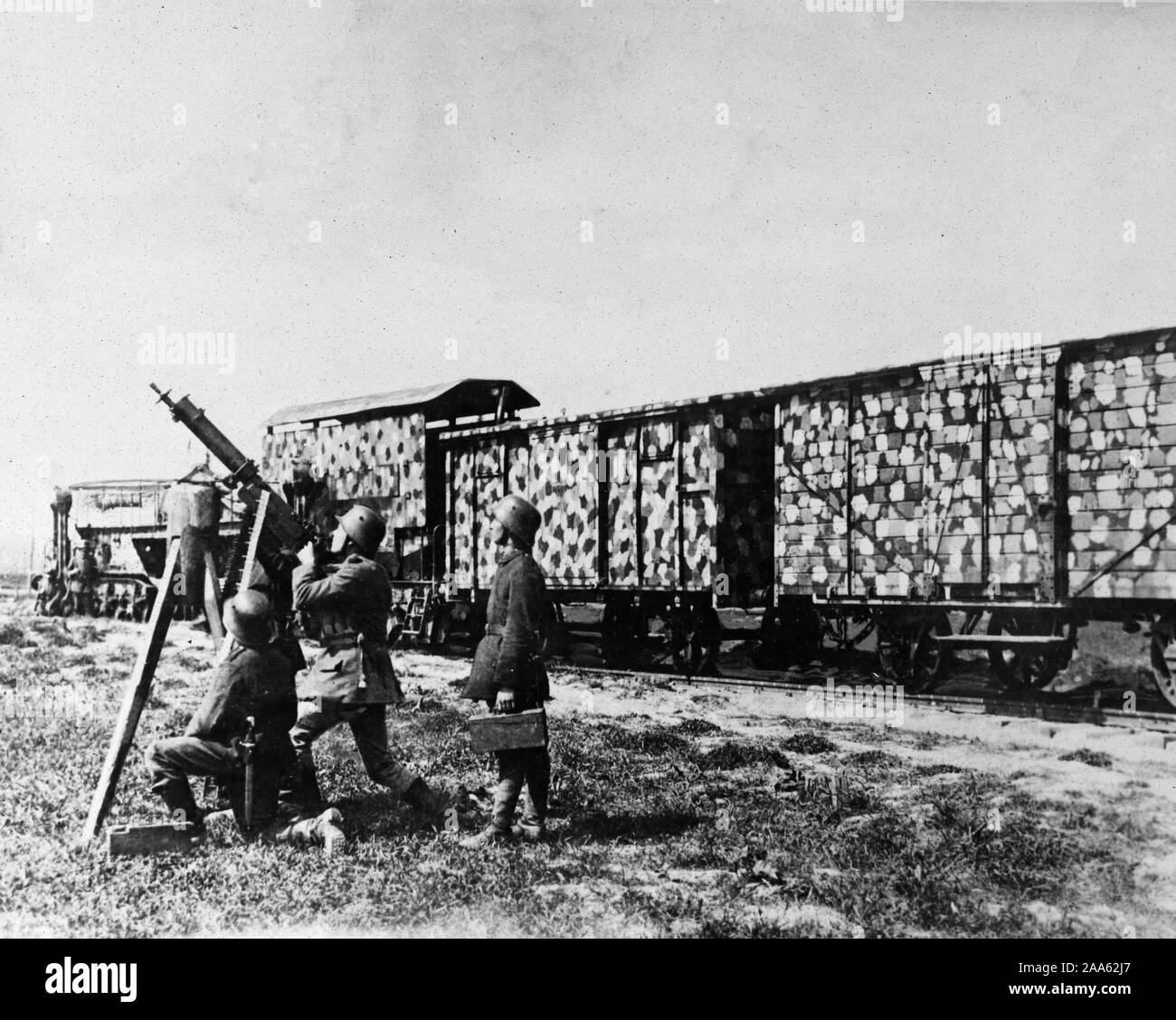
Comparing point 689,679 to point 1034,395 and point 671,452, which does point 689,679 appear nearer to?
point 671,452

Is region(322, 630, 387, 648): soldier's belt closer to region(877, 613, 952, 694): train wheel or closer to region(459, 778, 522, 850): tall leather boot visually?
region(459, 778, 522, 850): tall leather boot

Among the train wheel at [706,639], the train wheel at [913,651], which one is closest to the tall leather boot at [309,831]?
the train wheel at [913,651]

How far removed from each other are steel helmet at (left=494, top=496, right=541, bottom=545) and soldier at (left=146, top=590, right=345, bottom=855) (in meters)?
1.43

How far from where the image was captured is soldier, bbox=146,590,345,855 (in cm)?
540

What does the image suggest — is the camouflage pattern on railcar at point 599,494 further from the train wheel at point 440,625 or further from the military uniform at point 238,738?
the military uniform at point 238,738

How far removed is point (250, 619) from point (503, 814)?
1820mm

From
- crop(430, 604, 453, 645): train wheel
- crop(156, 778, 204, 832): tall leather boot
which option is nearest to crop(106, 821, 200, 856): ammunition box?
crop(156, 778, 204, 832): tall leather boot

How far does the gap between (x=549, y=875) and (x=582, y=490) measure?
28.1ft

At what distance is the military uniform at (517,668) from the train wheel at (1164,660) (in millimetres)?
6059

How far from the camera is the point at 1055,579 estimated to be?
366 inches

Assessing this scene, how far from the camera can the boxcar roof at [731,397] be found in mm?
9094

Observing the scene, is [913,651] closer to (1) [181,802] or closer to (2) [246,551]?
(2) [246,551]

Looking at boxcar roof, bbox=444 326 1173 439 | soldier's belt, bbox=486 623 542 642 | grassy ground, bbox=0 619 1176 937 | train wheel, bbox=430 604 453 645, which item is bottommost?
grassy ground, bbox=0 619 1176 937

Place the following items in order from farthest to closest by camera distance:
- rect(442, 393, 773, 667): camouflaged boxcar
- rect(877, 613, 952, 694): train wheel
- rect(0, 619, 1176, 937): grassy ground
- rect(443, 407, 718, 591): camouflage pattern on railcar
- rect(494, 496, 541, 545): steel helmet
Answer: rect(443, 407, 718, 591): camouflage pattern on railcar → rect(442, 393, 773, 667): camouflaged boxcar → rect(877, 613, 952, 694): train wheel → rect(494, 496, 541, 545): steel helmet → rect(0, 619, 1176, 937): grassy ground
